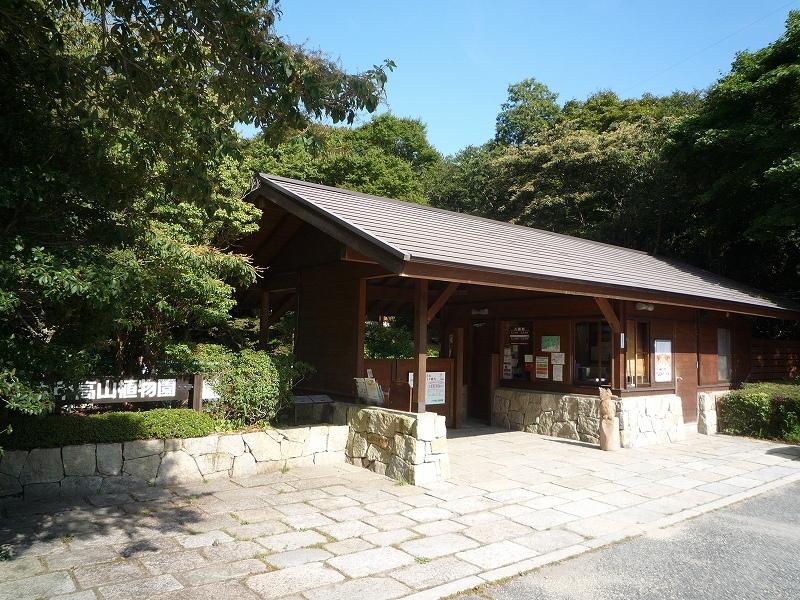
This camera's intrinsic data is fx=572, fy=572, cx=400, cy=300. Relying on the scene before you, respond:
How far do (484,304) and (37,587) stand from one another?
1034cm

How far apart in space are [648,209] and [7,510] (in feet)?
67.0

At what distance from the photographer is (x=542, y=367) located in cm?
1189

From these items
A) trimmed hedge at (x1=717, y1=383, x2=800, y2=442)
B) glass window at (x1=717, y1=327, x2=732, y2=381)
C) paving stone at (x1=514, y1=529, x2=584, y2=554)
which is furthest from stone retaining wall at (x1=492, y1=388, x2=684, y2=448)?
paving stone at (x1=514, y1=529, x2=584, y2=554)

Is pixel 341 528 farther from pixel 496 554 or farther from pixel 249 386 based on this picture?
pixel 249 386

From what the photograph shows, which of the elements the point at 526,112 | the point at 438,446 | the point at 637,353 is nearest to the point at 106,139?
the point at 438,446

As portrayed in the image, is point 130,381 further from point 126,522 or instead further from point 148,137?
point 148,137

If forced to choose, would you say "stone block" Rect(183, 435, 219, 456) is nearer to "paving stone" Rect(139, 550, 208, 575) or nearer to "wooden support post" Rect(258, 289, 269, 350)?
"paving stone" Rect(139, 550, 208, 575)

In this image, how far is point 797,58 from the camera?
14.7 metres

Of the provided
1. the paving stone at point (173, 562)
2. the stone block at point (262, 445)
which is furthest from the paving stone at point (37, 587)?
the stone block at point (262, 445)

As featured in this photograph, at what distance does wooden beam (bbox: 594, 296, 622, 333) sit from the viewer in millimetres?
10300

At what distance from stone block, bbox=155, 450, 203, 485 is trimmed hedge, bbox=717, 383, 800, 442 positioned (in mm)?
11307

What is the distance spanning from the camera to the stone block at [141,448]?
6.71 m

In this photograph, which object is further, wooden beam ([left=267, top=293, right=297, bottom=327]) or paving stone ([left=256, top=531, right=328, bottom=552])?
wooden beam ([left=267, top=293, right=297, bottom=327])

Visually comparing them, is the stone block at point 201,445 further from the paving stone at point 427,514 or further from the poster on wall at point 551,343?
the poster on wall at point 551,343
